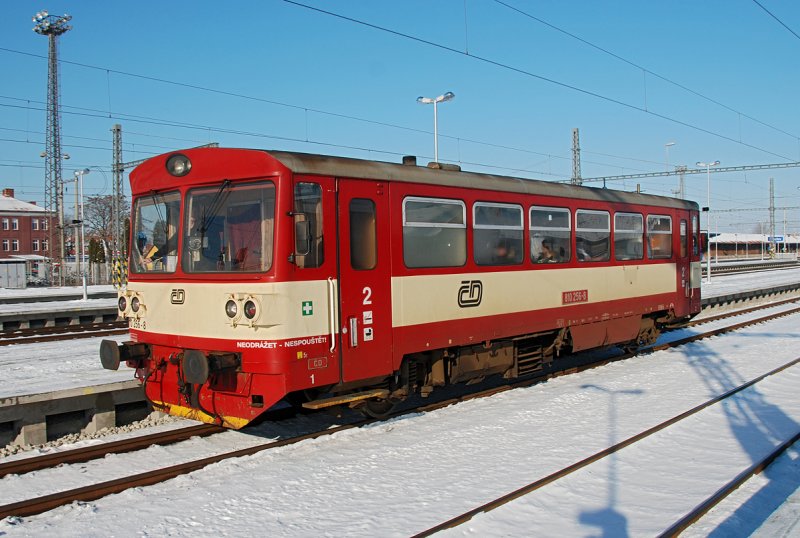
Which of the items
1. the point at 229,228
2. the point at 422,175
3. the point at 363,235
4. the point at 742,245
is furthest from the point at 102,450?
the point at 742,245

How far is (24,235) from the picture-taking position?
77625mm

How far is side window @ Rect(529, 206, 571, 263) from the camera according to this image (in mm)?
10515

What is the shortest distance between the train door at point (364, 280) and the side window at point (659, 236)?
7541mm

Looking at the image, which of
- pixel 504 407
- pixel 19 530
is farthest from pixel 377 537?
pixel 504 407

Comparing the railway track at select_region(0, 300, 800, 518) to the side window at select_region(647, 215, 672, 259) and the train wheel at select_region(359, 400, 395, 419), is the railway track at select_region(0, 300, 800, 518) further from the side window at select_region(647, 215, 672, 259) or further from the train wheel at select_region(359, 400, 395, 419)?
the side window at select_region(647, 215, 672, 259)

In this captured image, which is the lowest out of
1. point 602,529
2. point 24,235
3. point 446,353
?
point 602,529

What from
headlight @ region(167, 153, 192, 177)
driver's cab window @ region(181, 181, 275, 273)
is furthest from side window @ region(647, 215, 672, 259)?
headlight @ region(167, 153, 192, 177)

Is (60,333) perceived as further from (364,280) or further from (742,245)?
(742,245)

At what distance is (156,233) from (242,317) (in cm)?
188

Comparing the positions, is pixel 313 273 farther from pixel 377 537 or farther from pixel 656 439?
pixel 656 439

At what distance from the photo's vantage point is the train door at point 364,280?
24.9 feet

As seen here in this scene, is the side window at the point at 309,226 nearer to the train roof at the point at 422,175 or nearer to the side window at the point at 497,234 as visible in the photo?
the train roof at the point at 422,175

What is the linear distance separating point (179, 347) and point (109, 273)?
3883 cm

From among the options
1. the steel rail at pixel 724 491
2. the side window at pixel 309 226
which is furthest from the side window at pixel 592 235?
the side window at pixel 309 226
